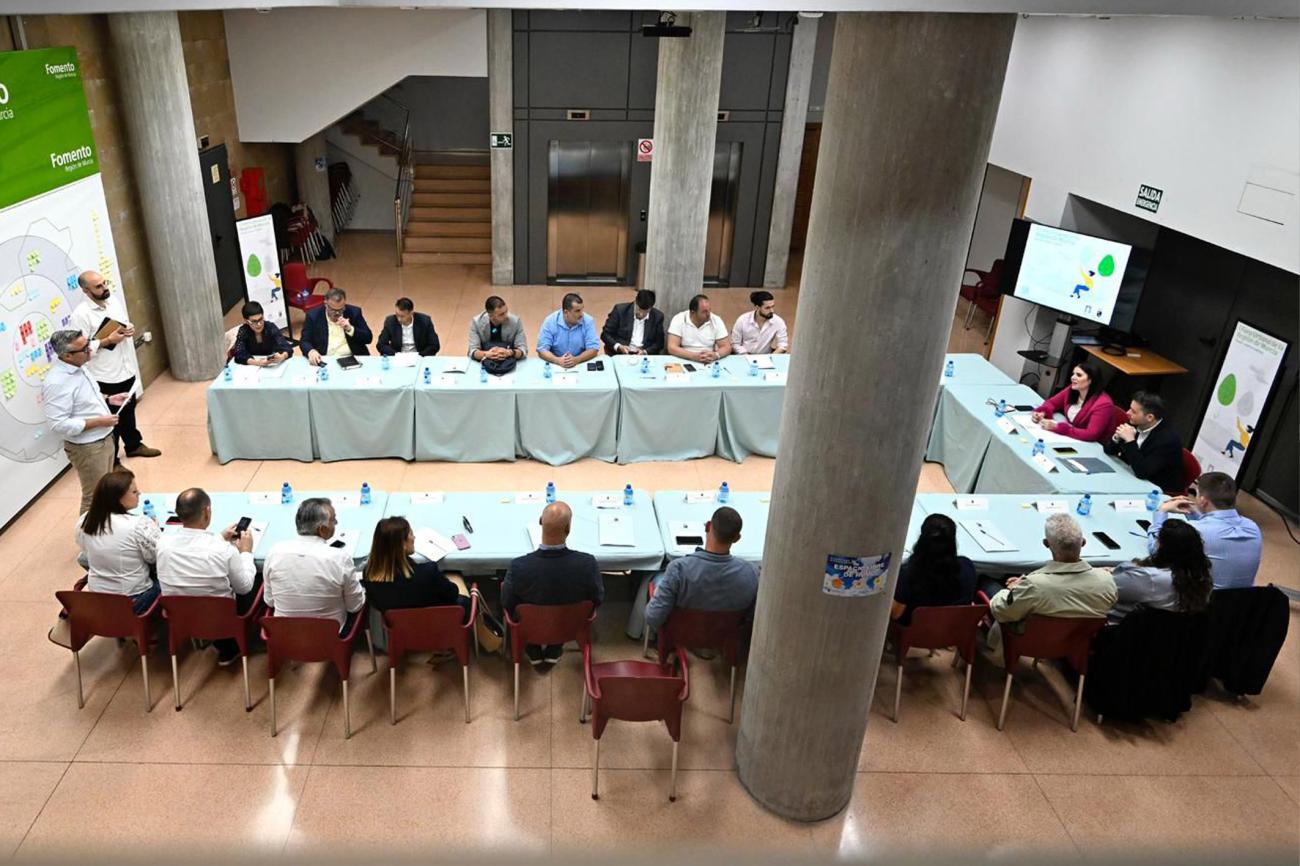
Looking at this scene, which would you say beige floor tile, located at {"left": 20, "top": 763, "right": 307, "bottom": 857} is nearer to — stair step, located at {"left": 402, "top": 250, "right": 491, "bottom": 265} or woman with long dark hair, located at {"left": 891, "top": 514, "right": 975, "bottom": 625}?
woman with long dark hair, located at {"left": 891, "top": 514, "right": 975, "bottom": 625}

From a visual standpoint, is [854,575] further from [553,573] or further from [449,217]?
[449,217]

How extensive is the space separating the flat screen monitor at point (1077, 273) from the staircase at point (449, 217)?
7.84 metres

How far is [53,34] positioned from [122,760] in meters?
5.77

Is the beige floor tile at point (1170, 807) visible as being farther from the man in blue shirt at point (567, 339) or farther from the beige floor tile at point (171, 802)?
the man in blue shirt at point (567, 339)

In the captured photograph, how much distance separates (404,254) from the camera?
1372cm

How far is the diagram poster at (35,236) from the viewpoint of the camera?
248 inches

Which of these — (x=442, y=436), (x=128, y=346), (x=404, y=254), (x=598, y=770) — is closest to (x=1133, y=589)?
(x=598, y=770)

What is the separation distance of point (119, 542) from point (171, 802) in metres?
1.31

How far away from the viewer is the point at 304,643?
4.51 meters

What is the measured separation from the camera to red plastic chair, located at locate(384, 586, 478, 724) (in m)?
4.55

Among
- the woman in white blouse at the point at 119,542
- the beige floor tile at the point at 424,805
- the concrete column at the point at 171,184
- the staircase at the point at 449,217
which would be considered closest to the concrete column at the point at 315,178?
the staircase at the point at 449,217

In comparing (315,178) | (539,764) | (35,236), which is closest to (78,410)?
(35,236)

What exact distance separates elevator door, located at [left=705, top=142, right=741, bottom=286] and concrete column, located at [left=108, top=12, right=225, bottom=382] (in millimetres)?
6417

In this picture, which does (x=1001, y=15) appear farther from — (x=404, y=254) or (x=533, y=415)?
(x=404, y=254)
